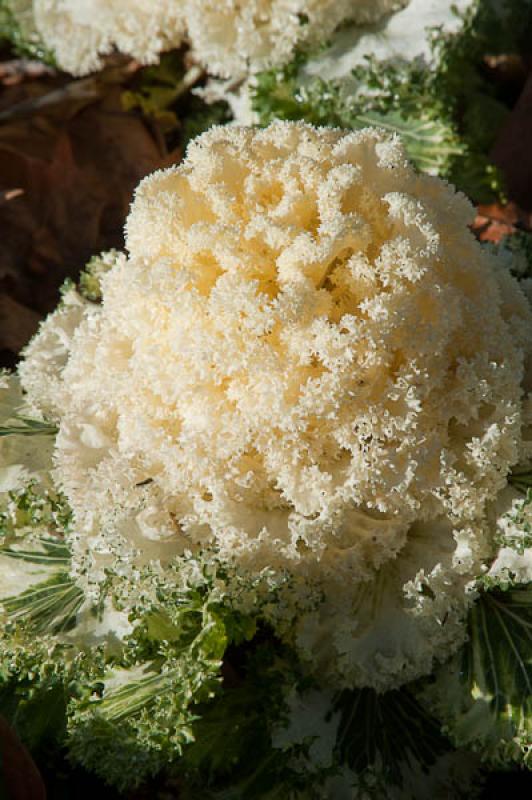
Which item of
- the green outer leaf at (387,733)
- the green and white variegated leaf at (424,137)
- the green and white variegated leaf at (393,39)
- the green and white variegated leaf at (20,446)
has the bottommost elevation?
the green outer leaf at (387,733)

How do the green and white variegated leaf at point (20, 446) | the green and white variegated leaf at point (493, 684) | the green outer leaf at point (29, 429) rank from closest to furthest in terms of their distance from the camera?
1. the green and white variegated leaf at point (493, 684)
2. the green and white variegated leaf at point (20, 446)
3. the green outer leaf at point (29, 429)

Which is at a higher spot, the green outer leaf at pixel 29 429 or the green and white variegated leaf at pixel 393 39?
the green and white variegated leaf at pixel 393 39

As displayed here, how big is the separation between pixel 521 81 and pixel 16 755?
3.89 m

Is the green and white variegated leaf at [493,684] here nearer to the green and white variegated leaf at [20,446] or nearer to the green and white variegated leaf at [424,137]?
the green and white variegated leaf at [20,446]

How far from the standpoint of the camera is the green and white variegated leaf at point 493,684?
2020 mm

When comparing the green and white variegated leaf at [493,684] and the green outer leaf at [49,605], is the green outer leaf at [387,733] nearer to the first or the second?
the green and white variegated leaf at [493,684]

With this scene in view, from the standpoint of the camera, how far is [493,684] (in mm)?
2088

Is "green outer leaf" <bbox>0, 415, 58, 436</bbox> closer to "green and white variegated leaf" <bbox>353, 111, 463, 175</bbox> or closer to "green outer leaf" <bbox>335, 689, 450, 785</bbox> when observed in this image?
"green outer leaf" <bbox>335, 689, 450, 785</bbox>

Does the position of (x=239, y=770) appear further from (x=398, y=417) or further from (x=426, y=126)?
(x=426, y=126)

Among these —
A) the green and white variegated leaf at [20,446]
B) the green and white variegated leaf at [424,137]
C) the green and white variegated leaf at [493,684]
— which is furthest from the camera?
the green and white variegated leaf at [424,137]

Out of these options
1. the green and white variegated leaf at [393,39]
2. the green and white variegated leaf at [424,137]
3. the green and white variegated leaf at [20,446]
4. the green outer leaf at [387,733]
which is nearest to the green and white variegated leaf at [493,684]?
the green outer leaf at [387,733]

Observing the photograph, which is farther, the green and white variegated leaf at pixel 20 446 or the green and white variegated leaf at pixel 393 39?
the green and white variegated leaf at pixel 393 39

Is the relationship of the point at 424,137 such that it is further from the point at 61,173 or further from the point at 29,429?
the point at 29,429

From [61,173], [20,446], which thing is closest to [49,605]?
[20,446]
